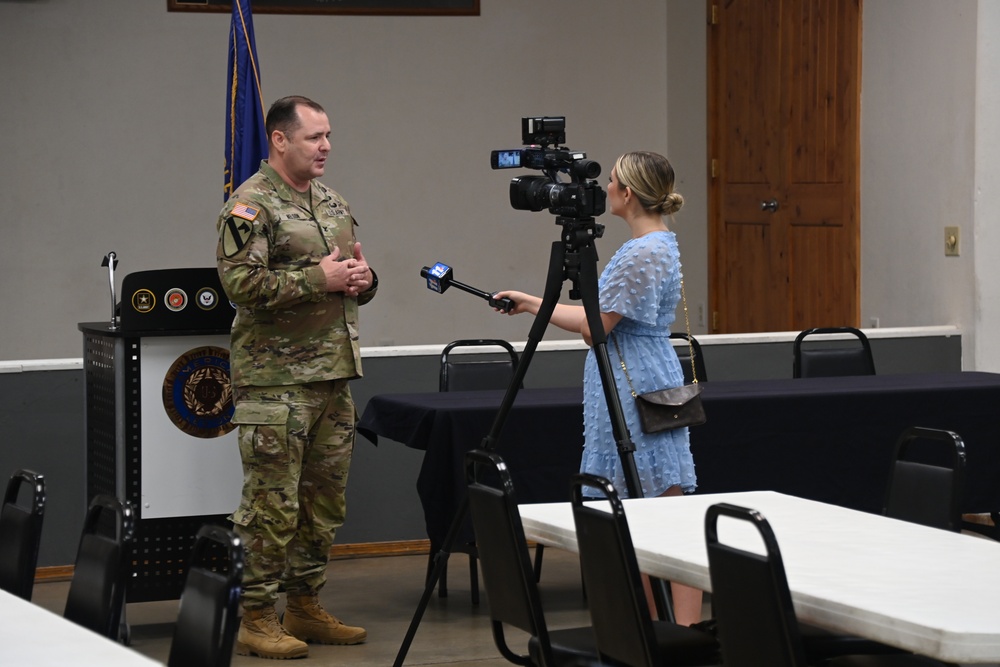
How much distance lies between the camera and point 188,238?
823cm

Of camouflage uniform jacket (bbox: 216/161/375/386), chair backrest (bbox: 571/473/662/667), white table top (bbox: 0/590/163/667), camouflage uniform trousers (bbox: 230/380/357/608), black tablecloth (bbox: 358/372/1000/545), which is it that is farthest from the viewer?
black tablecloth (bbox: 358/372/1000/545)

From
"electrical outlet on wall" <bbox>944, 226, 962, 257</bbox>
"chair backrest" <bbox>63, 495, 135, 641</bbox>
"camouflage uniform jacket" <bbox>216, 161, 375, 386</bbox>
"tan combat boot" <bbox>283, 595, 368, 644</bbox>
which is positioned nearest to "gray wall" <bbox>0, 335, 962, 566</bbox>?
"electrical outlet on wall" <bbox>944, 226, 962, 257</bbox>

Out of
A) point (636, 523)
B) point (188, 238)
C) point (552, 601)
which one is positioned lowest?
point (552, 601)

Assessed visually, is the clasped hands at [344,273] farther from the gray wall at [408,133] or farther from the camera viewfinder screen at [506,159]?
the gray wall at [408,133]

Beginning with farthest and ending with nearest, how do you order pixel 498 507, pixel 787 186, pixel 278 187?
pixel 787 186
pixel 278 187
pixel 498 507

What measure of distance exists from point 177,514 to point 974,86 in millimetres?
3920

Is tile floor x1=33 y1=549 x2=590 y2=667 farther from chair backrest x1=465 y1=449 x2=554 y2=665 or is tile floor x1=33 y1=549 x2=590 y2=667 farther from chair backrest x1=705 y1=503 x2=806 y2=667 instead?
chair backrest x1=705 y1=503 x2=806 y2=667

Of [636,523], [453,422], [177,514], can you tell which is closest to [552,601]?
[453,422]

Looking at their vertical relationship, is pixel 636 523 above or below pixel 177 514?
above

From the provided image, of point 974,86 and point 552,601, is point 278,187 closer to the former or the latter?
point 552,601

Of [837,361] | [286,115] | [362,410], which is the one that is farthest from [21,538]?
[837,361]

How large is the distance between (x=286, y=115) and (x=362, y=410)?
169 cm

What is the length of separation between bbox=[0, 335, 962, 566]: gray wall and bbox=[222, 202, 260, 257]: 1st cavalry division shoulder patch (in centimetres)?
142

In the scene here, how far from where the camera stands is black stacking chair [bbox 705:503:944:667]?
2.20 meters
